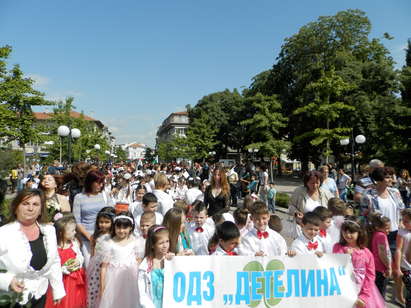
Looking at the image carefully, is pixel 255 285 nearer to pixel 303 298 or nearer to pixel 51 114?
pixel 303 298

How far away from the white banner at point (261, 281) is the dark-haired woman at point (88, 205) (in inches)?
64.9

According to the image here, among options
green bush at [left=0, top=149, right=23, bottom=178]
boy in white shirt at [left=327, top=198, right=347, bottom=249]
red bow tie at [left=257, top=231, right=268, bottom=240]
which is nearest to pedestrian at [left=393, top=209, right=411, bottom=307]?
boy in white shirt at [left=327, top=198, right=347, bottom=249]

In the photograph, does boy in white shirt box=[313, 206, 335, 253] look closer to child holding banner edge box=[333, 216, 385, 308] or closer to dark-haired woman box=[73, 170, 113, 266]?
child holding banner edge box=[333, 216, 385, 308]

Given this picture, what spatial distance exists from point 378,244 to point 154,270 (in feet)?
9.48

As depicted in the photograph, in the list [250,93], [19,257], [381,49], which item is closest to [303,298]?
[19,257]

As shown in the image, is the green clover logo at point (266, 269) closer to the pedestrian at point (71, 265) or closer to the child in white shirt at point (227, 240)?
the child in white shirt at point (227, 240)

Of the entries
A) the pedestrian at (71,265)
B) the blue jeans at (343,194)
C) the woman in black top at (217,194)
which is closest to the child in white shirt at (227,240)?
the pedestrian at (71,265)

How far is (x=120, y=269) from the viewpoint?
11.4 ft

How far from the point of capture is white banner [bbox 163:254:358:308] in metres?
3.10

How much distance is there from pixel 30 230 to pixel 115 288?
1178mm

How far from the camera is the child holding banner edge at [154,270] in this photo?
9.53 ft

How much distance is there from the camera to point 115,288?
3.38m

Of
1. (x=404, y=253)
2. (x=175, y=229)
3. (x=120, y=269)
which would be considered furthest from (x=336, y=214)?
(x=120, y=269)

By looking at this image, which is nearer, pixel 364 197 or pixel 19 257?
pixel 19 257
